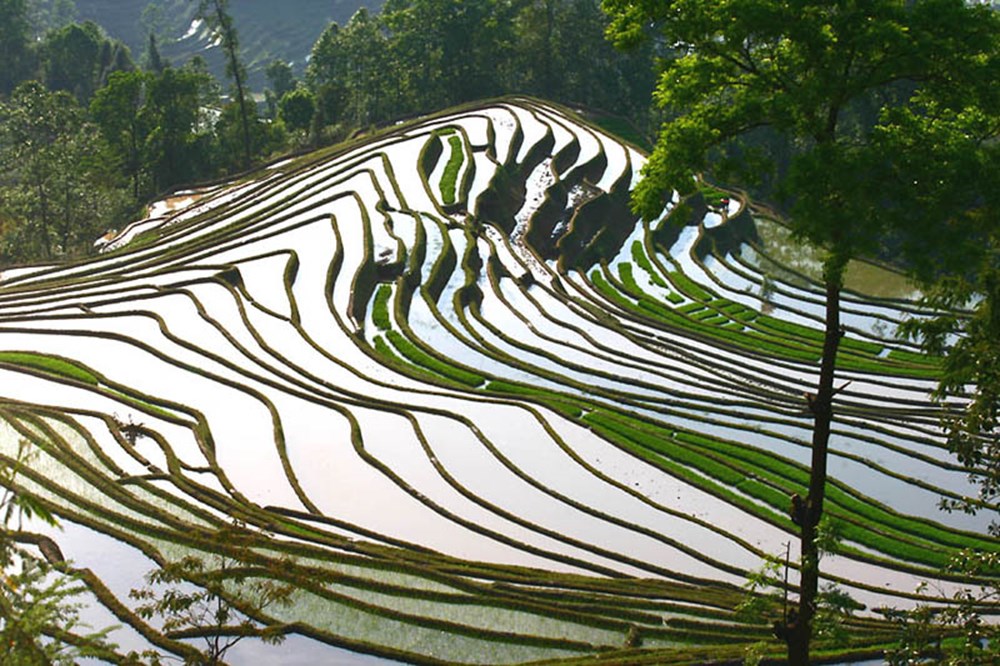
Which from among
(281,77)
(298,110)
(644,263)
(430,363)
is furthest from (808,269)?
(281,77)

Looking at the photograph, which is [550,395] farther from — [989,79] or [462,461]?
[989,79]

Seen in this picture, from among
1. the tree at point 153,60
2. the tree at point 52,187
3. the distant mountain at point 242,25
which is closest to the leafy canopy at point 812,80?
the tree at point 52,187

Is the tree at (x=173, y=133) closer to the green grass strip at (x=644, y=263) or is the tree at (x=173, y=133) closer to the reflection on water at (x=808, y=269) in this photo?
the green grass strip at (x=644, y=263)

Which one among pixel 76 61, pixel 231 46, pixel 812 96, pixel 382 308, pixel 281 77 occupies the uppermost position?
pixel 76 61

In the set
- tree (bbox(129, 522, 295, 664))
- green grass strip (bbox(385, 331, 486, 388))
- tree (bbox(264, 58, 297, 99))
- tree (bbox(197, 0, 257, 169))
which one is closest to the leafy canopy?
tree (bbox(129, 522, 295, 664))

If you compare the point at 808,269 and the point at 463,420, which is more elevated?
the point at 808,269

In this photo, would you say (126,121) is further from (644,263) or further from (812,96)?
(812,96)

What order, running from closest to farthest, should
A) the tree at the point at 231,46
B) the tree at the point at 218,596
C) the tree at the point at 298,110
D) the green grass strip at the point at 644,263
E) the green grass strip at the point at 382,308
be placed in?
the tree at the point at 218,596, the green grass strip at the point at 382,308, the green grass strip at the point at 644,263, the tree at the point at 231,46, the tree at the point at 298,110
